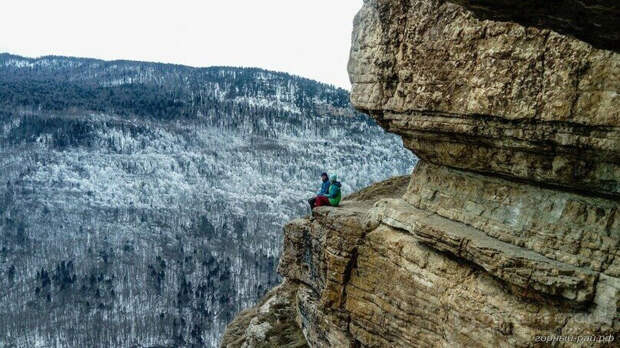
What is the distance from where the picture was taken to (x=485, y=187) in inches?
439

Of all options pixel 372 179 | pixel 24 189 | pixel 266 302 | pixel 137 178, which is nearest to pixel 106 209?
pixel 137 178

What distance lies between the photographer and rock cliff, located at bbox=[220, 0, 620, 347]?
28.0 ft

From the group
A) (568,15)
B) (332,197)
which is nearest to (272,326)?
Result: (332,197)

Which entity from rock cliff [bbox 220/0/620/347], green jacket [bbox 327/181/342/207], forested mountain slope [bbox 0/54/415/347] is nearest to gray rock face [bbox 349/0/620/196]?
rock cliff [bbox 220/0/620/347]

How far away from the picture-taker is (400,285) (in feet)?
41.2

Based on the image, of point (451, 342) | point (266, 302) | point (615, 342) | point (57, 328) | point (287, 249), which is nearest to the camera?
point (615, 342)

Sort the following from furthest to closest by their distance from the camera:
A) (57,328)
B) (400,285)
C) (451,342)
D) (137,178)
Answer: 1. (137,178)
2. (57,328)
3. (400,285)
4. (451,342)

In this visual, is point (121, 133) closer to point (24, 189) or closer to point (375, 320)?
point (24, 189)

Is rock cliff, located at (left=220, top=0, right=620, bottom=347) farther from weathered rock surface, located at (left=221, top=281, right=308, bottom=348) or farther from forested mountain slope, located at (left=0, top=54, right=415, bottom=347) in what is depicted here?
forested mountain slope, located at (left=0, top=54, right=415, bottom=347)

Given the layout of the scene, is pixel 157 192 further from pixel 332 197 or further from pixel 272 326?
pixel 332 197

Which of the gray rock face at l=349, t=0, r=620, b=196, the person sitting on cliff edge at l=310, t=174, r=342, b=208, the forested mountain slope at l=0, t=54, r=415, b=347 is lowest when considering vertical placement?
the forested mountain slope at l=0, t=54, r=415, b=347

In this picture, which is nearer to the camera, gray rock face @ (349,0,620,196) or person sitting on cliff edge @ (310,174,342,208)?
gray rock face @ (349,0,620,196)

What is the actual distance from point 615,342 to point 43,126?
162996 millimetres

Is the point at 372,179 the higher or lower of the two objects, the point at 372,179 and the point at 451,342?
the lower
